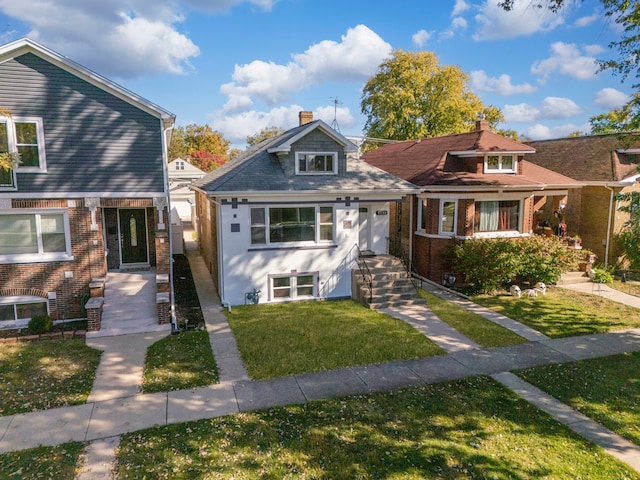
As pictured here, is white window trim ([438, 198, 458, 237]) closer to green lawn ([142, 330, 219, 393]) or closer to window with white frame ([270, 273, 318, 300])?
window with white frame ([270, 273, 318, 300])

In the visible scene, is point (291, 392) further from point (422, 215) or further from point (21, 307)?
point (422, 215)

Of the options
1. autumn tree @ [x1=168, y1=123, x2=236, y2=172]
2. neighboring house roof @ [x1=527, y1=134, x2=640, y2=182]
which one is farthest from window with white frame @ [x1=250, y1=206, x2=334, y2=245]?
autumn tree @ [x1=168, y1=123, x2=236, y2=172]

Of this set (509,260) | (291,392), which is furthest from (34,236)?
(509,260)

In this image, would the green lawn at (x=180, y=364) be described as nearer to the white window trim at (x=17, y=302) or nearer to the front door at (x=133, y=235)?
the white window trim at (x=17, y=302)

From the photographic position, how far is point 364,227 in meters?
17.6

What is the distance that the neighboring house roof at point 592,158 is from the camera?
21.5 meters

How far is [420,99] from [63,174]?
106 feet

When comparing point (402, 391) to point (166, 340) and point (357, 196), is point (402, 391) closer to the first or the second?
point (166, 340)

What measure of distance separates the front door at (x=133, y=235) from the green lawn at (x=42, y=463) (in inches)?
368

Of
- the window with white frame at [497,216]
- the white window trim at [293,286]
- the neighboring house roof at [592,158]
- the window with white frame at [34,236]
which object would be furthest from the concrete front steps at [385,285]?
the neighboring house roof at [592,158]

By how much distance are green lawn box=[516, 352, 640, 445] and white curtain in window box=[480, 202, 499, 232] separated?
8098mm

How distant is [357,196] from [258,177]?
361 cm

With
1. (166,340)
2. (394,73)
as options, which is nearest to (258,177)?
(166,340)

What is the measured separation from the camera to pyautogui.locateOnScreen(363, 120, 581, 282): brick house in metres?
18.4
